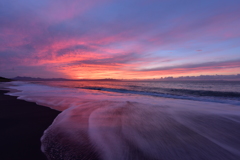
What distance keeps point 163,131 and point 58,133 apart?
2865mm

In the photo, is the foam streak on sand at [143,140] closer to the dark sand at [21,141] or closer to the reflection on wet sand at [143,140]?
the reflection on wet sand at [143,140]

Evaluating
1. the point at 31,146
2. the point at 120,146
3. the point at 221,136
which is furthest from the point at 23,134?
the point at 221,136

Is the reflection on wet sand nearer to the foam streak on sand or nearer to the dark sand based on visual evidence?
the foam streak on sand

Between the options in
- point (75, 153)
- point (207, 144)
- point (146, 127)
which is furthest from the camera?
point (146, 127)

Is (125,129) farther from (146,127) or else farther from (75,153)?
(75,153)

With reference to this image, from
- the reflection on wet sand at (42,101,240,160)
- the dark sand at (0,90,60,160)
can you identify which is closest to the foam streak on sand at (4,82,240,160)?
the reflection on wet sand at (42,101,240,160)

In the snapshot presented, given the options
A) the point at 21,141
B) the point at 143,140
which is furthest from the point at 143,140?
the point at 21,141

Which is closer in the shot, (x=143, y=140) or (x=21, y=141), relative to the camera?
(x=21, y=141)

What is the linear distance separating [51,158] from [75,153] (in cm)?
40

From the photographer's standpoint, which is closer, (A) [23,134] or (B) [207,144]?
(B) [207,144]

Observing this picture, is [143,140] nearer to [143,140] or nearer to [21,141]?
[143,140]

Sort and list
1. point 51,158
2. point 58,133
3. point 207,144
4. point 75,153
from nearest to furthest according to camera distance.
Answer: point 51,158 < point 75,153 < point 207,144 < point 58,133

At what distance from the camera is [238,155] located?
7.54ft

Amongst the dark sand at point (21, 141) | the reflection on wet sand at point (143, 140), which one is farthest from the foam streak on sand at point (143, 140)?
the dark sand at point (21, 141)
